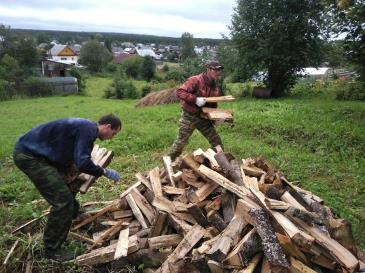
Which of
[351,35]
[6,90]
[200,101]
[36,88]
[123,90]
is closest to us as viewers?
[200,101]

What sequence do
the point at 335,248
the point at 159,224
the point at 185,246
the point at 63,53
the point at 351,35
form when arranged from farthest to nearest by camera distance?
1. the point at 63,53
2. the point at 351,35
3. the point at 159,224
4. the point at 185,246
5. the point at 335,248

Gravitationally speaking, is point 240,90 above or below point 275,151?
below

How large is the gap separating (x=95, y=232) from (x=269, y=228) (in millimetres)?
2404

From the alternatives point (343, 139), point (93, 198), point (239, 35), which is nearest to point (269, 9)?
point (239, 35)

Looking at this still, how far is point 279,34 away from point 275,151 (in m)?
9.98

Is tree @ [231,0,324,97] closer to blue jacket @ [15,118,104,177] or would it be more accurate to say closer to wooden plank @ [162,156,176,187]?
wooden plank @ [162,156,176,187]

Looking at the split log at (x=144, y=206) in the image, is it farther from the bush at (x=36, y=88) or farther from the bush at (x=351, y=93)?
the bush at (x=36, y=88)

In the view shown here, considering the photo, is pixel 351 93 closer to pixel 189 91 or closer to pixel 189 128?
pixel 189 128

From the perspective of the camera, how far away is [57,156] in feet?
15.1

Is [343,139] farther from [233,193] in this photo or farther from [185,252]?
[185,252]

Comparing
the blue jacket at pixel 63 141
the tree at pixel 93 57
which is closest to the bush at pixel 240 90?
the blue jacket at pixel 63 141

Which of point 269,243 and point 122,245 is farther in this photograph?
point 122,245

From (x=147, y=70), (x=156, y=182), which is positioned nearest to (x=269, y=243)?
(x=156, y=182)

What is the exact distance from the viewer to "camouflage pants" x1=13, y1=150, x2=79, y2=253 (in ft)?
15.0
